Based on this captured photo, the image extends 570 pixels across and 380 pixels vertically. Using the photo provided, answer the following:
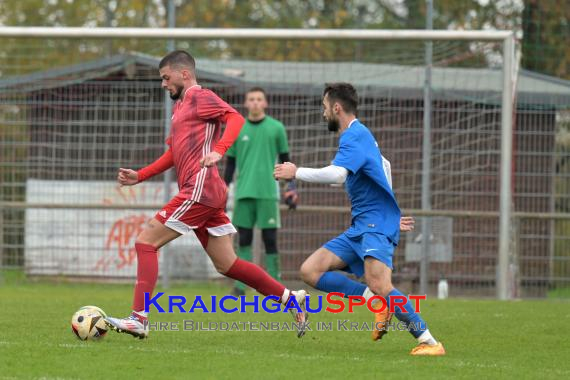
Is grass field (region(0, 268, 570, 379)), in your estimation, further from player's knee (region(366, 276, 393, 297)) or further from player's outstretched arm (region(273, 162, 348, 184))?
player's outstretched arm (region(273, 162, 348, 184))

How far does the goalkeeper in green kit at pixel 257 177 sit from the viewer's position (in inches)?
499

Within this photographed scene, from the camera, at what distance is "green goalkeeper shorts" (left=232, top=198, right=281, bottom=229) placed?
501 inches

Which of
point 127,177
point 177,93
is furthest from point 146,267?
point 177,93

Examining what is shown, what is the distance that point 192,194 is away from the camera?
8.00 meters

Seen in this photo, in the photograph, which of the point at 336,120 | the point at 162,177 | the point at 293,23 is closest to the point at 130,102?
the point at 162,177

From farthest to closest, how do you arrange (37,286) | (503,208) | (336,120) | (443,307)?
(37,286), (503,208), (443,307), (336,120)

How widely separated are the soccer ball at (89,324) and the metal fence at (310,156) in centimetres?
689

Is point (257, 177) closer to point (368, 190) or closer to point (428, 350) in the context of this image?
point (368, 190)

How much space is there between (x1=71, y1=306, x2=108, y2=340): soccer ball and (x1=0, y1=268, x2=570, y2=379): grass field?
85 millimetres

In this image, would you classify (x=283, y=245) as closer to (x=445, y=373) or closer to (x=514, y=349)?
(x=514, y=349)

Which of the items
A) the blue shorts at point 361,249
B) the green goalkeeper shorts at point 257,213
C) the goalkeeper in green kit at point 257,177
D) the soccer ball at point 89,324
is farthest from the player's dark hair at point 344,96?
the green goalkeeper shorts at point 257,213

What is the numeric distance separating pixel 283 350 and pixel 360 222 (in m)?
1.02

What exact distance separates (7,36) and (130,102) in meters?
2.05

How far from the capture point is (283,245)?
16.0 metres
